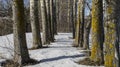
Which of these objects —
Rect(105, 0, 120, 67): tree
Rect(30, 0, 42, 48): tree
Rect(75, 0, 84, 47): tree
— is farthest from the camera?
Rect(75, 0, 84, 47): tree

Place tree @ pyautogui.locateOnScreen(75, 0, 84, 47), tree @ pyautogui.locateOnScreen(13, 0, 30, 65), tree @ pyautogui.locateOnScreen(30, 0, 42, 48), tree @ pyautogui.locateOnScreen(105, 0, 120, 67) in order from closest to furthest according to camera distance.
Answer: tree @ pyautogui.locateOnScreen(105, 0, 120, 67) < tree @ pyautogui.locateOnScreen(13, 0, 30, 65) < tree @ pyautogui.locateOnScreen(30, 0, 42, 48) < tree @ pyautogui.locateOnScreen(75, 0, 84, 47)

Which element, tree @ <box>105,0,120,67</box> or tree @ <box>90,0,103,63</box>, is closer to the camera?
tree @ <box>105,0,120,67</box>

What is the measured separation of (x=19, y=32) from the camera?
505 inches

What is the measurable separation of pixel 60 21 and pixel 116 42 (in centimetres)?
5087

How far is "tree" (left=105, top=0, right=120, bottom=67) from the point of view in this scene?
9234 millimetres

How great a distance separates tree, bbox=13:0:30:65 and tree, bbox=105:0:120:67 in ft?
14.1

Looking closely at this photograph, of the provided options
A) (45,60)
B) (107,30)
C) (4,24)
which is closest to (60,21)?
(4,24)

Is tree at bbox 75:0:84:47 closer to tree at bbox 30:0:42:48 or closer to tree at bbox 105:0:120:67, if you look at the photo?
tree at bbox 30:0:42:48

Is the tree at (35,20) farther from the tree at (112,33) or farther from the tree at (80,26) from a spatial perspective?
the tree at (112,33)

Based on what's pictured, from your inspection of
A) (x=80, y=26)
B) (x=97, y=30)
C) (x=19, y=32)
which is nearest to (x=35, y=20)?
(x=80, y=26)

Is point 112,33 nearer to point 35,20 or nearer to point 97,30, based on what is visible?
point 97,30

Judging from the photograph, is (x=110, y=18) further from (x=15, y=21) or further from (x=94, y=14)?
(x=15, y=21)

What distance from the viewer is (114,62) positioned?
9.32 metres

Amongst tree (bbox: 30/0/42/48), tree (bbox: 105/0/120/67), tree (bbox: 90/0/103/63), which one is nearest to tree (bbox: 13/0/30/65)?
tree (bbox: 90/0/103/63)
